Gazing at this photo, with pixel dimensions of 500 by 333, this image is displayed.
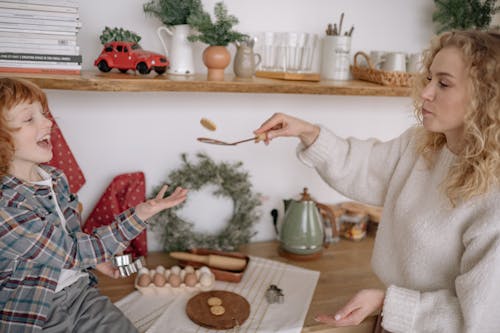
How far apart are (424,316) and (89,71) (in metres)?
1.11

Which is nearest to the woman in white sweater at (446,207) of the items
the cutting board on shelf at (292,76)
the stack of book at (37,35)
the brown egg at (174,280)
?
the cutting board on shelf at (292,76)

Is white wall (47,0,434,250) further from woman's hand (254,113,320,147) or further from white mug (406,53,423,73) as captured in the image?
woman's hand (254,113,320,147)

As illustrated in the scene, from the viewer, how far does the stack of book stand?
1236 mm

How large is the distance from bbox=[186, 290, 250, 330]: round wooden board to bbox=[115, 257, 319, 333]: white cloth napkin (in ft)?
0.05

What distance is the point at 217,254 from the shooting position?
163 cm

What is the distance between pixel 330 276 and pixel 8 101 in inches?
42.0

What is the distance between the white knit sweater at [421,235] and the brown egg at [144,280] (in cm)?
57

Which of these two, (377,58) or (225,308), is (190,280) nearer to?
(225,308)

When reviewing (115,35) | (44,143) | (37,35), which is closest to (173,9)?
(115,35)

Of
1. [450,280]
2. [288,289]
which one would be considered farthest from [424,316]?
[288,289]

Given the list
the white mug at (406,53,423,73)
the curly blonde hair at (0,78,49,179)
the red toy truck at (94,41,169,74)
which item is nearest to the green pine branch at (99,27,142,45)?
the red toy truck at (94,41,169,74)

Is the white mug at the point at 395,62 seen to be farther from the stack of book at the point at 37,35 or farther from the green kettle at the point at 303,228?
the stack of book at the point at 37,35

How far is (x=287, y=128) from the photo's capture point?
138cm

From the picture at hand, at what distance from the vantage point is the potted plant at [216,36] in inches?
55.2
